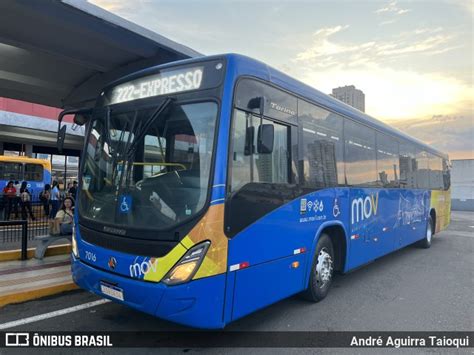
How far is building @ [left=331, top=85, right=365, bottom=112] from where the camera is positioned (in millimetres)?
11286

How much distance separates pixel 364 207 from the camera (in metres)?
6.99

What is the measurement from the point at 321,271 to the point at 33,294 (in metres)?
4.55

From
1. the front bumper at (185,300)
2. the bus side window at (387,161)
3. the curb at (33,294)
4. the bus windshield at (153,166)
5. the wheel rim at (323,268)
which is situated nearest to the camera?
the front bumper at (185,300)

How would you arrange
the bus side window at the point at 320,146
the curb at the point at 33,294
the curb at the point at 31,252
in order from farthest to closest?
the curb at the point at 31,252
the curb at the point at 33,294
the bus side window at the point at 320,146

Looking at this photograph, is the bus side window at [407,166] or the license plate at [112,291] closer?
the license plate at [112,291]

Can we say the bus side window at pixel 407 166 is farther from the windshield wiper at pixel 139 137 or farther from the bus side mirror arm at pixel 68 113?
the bus side mirror arm at pixel 68 113

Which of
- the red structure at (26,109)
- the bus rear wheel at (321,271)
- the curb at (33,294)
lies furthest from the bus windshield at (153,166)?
the red structure at (26,109)

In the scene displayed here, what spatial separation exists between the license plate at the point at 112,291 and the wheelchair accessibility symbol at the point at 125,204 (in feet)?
2.76

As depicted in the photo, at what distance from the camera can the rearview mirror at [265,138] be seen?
395cm

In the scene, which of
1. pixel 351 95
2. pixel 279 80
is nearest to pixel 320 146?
pixel 279 80

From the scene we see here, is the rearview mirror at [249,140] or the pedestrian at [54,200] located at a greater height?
the rearview mirror at [249,140]

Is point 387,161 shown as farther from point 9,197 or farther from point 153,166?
point 9,197

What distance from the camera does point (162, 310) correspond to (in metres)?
3.52

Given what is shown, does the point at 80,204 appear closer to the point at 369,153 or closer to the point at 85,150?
the point at 85,150
